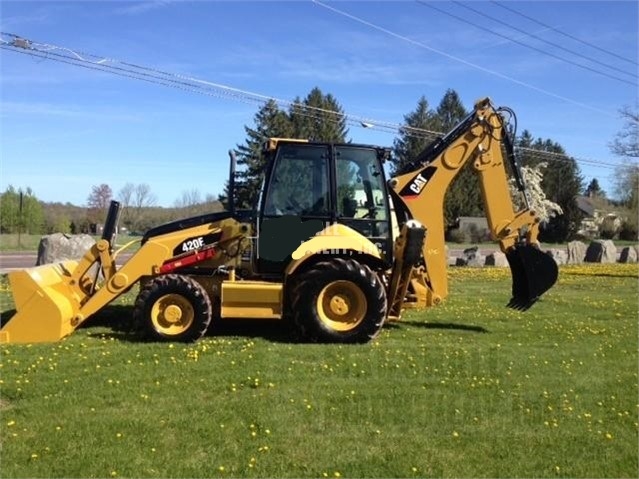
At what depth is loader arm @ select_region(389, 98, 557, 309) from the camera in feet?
33.9

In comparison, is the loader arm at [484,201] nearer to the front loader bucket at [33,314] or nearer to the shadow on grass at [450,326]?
the shadow on grass at [450,326]

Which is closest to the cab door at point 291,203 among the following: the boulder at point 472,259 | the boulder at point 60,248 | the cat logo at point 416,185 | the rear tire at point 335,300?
the rear tire at point 335,300

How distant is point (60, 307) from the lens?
893 cm

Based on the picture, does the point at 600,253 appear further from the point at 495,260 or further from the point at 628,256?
the point at 495,260

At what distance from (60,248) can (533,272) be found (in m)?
12.5

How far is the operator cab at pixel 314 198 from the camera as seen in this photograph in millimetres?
9523

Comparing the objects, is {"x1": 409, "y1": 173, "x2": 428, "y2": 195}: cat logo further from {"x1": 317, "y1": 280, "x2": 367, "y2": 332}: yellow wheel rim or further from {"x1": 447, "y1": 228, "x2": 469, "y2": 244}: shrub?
{"x1": 447, "y1": 228, "x2": 469, "y2": 244}: shrub

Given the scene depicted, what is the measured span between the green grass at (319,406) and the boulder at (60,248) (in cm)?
827

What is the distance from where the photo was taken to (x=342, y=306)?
9.29m

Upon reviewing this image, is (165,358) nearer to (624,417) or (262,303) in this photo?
(262,303)

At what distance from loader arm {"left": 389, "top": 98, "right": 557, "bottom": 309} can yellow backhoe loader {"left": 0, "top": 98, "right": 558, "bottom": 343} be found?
0.02m

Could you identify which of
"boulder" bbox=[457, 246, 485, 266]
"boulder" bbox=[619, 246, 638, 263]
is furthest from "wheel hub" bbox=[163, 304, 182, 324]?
"boulder" bbox=[619, 246, 638, 263]

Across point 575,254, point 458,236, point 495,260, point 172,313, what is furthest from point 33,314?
point 458,236

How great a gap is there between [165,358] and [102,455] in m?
3.01
